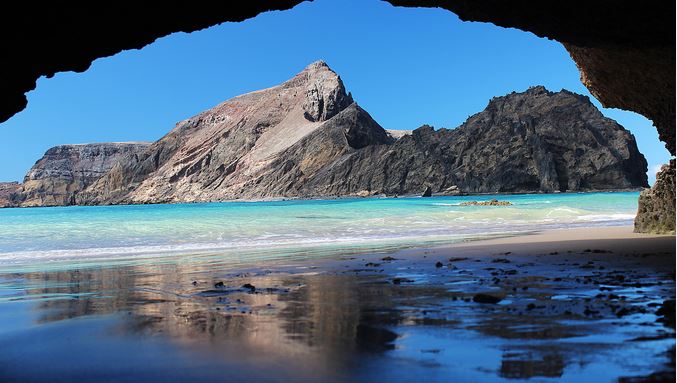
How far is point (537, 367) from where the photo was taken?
2979 mm

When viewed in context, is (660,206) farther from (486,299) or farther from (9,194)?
(9,194)

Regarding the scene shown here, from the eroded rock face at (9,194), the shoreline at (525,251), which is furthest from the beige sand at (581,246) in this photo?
the eroded rock face at (9,194)

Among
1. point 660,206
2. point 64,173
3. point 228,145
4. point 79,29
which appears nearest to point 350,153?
point 228,145

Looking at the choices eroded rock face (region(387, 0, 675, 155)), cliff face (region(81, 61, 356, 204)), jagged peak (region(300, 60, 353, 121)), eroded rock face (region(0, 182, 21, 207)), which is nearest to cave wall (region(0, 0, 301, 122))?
eroded rock face (region(387, 0, 675, 155))

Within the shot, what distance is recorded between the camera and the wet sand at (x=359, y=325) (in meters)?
3.11

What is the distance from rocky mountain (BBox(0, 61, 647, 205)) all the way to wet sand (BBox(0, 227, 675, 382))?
101 m

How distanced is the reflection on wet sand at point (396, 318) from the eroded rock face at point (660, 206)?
14.3 ft

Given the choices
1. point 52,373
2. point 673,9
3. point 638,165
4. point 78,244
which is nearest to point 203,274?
point 52,373

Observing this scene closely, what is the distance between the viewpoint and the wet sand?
311 cm

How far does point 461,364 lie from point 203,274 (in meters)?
6.41

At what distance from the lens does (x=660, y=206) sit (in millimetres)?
11992

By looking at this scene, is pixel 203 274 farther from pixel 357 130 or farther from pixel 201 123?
pixel 201 123

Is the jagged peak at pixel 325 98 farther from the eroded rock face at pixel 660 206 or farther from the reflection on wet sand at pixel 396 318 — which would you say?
the reflection on wet sand at pixel 396 318

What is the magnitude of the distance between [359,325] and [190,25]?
4.49m
